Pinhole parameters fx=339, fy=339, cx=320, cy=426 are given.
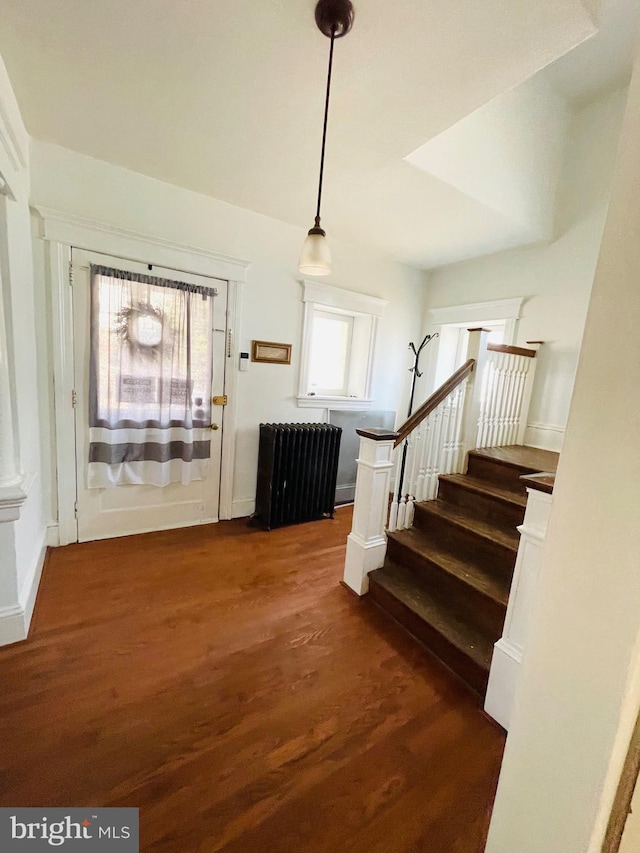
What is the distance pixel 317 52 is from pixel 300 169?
798mm

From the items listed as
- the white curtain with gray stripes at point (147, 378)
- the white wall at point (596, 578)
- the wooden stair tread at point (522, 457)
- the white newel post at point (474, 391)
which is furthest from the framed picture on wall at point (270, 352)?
the white wall at point (596, 578)

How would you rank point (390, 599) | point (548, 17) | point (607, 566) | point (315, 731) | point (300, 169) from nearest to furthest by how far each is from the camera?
point (607, 566) → point (548, 17) → point (315, 731) → point (390, 599) → point (300, 169)

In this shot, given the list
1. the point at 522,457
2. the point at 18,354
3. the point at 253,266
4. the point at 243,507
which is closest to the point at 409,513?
the point at 522,457

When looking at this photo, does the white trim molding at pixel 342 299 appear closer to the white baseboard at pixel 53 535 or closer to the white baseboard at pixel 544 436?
the white baseboard at pixel 544 436

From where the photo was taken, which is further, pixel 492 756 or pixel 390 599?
pixel 390 599

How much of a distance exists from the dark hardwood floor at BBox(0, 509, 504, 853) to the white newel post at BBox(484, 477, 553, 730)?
121mm

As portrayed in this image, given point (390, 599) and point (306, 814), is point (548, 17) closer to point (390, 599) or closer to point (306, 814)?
point (390, 599)

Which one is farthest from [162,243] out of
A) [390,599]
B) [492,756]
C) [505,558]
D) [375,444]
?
[492,756]

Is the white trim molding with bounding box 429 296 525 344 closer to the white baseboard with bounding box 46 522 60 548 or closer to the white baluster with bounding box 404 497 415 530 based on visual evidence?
the white baluster with bounding box 404 497 415 530

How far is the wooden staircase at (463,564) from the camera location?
1.74m

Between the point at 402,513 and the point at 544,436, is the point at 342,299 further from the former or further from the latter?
the point at 544,436

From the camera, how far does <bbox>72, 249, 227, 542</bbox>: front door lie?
2398 mm

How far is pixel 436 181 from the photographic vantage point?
2215 mm

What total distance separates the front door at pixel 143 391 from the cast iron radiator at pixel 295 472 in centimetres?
49
